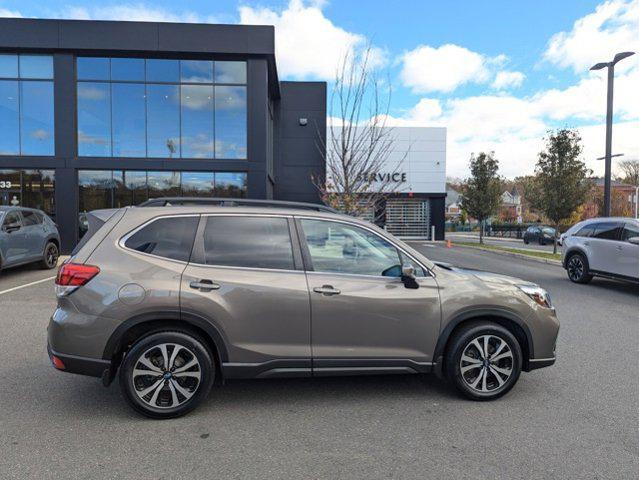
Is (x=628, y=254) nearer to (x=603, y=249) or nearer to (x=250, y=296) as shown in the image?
(x=603, y=249)

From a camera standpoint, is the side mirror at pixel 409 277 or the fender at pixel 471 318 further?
the fender at pixel 471 318

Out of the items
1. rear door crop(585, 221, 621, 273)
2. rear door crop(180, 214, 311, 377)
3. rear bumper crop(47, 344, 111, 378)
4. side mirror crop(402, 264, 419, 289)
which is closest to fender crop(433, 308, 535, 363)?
side mirror crop(402, 264, 419, 289)

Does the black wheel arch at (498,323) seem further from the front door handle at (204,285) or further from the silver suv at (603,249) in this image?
the silver suv at (603,249)

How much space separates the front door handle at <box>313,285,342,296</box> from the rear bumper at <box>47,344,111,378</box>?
1.73 meters

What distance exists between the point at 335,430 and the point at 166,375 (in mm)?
1390

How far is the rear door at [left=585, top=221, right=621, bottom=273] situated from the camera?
9875mm

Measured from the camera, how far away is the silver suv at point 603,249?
9438 mm

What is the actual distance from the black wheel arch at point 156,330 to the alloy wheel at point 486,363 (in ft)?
6.85

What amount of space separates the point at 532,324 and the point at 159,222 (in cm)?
336

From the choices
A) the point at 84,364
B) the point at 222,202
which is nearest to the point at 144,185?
the point at 222,202

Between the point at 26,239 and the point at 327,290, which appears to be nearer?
the point at 327,290

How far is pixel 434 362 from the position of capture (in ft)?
12.7

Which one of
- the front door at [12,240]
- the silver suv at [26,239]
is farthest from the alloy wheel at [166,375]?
the front door at [12,240]

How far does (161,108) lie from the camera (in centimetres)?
1762
